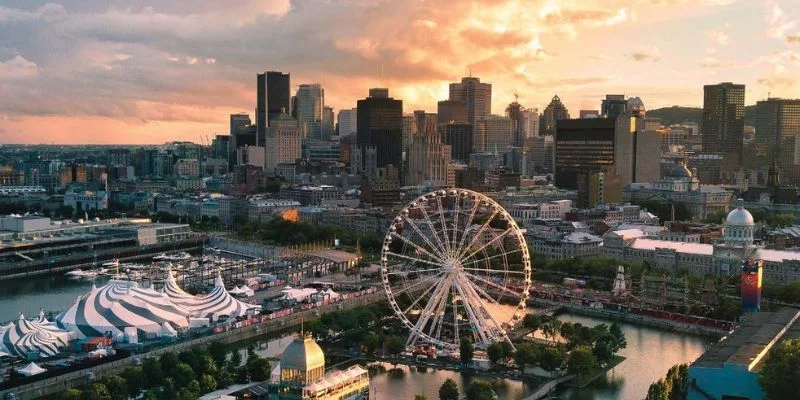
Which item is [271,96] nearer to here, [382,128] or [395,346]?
[382,128]

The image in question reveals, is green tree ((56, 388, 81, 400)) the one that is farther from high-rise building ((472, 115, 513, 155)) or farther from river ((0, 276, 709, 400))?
high-rise building ((472, 115, 513, 155))

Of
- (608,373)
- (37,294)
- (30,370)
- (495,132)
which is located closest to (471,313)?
(608,373)

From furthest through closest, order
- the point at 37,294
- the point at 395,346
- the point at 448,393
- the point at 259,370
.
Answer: the point at 37,294
the point at 395,346
the point at 259,370
the point at 448,393

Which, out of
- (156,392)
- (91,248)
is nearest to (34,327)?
(156,392)

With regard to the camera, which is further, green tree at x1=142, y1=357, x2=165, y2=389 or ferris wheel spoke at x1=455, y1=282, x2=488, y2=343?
ferris wheel spoke at x1=455, y1=282, x2=488, y2=343

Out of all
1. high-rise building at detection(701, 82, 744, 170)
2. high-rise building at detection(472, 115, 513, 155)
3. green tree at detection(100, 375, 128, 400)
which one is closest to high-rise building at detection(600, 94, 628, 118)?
high-rise building at detection(701, 82, 744, 170)
